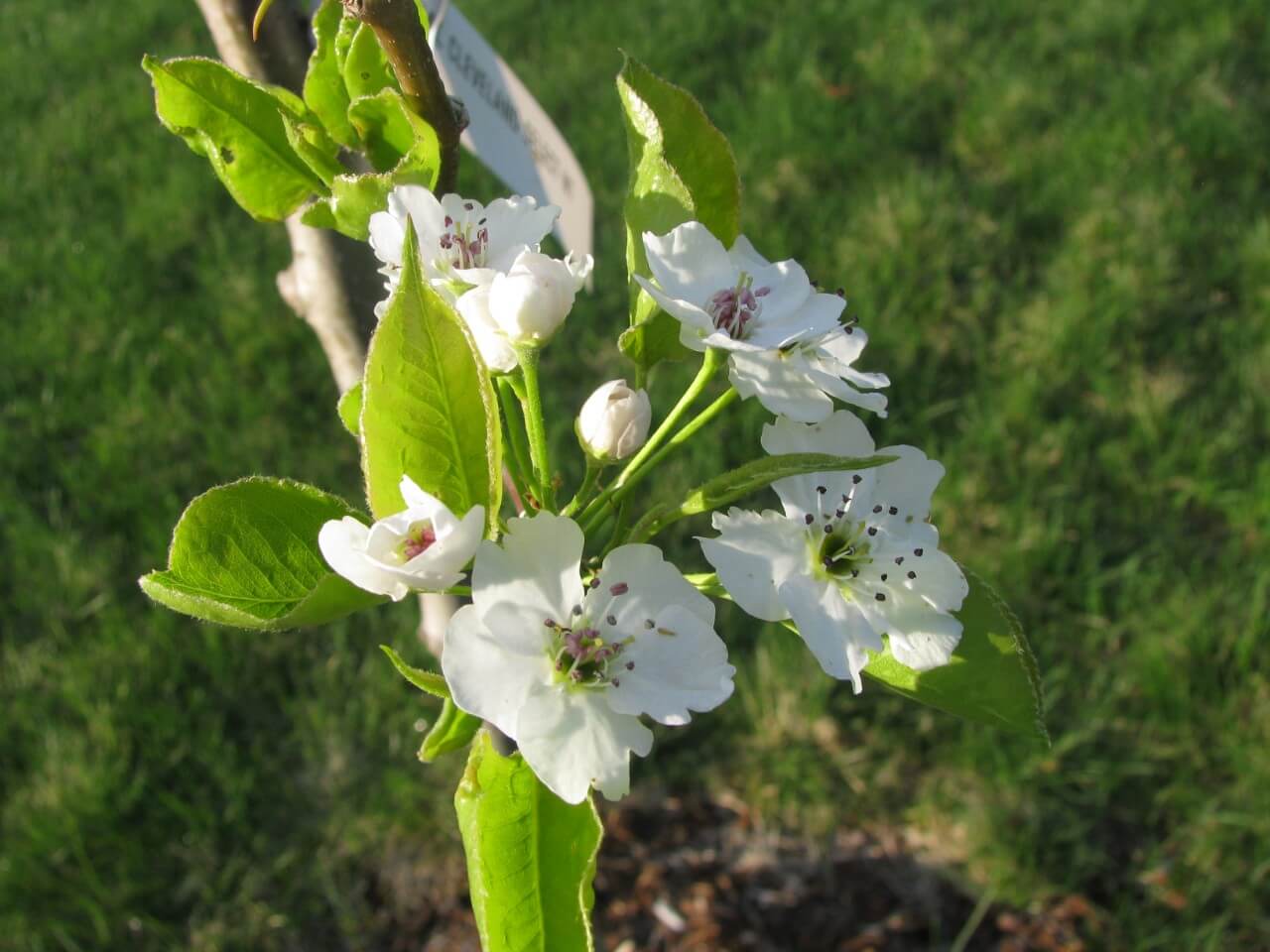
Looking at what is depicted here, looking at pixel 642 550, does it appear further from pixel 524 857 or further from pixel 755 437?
pixel 755 437

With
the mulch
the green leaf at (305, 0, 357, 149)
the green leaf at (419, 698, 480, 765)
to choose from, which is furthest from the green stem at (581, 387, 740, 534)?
the mulch

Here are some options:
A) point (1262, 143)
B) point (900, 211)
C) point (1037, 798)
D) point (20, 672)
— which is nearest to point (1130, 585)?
point (1037, 798)

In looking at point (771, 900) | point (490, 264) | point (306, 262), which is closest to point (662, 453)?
point (490, 264)

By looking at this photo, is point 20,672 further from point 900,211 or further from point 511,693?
point 900,211

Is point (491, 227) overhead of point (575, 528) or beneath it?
overhead

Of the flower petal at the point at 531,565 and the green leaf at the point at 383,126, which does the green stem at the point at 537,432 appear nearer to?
the flower petal at the point at 531,565

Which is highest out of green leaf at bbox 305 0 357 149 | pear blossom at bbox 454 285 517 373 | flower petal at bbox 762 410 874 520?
green leaf at bbox 305 0 357 149

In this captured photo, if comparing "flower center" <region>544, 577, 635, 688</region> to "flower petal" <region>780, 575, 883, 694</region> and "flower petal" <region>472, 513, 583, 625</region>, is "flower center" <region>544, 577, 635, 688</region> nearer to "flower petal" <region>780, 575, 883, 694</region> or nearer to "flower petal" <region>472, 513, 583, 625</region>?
"flower petal" <region>472, 513, 583, 625</region>
